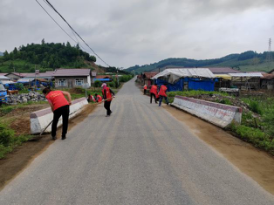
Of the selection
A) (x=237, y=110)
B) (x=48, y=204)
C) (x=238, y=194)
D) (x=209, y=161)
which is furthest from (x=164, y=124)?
(x=48, y=204)

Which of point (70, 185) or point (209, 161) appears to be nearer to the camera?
point (70, 185)

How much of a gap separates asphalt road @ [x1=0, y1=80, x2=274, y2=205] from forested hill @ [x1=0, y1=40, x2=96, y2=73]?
98.8 metres

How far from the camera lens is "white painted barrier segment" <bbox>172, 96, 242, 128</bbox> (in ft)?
24.3

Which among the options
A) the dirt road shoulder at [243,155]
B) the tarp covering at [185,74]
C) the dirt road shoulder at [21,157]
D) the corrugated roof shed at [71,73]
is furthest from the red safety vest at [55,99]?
the corrugated roof shed at [71,73]

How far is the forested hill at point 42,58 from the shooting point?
98.3 metres

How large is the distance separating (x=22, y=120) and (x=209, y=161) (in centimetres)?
795

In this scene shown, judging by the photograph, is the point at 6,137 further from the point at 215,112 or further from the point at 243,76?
the point at 243,76

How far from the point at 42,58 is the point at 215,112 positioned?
11173 cm

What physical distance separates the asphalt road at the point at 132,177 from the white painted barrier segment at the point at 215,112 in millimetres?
2303

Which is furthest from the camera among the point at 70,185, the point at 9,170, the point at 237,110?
the point at 237,110

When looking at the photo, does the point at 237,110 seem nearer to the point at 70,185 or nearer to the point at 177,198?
the point at 177,198

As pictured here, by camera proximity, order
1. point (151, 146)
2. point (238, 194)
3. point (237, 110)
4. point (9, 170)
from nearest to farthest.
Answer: point (238, 194)
point (9, 170)
point (151, 146)
point (237, 110)

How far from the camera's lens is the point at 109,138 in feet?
20.8

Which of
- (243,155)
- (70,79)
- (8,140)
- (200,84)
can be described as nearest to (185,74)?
Answer: (200,84)
